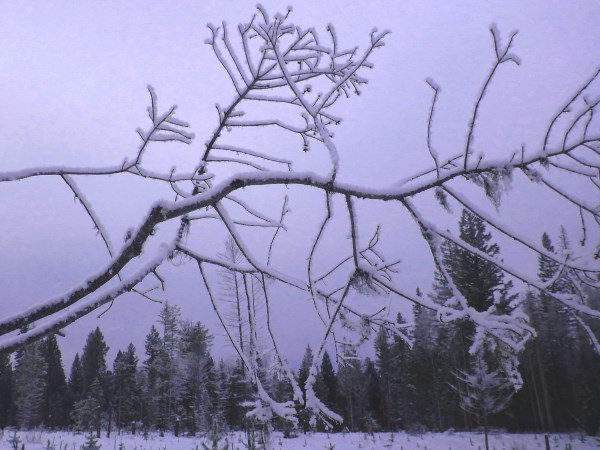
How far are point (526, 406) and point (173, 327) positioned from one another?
113ft

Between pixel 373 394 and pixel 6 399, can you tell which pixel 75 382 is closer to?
pixel 6 399

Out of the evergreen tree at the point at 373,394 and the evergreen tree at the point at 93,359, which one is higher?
the evergreen tree at the point at 93,359

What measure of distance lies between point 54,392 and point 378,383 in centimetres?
3975

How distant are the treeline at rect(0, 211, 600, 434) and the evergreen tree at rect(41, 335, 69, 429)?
0.13 meters

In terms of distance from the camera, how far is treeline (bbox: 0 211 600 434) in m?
27.2

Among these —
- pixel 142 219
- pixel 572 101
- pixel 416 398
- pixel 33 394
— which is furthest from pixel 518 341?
pixel 33 394

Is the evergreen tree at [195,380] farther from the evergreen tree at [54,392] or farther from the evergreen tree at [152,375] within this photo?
the evergreen tree at [54,392]

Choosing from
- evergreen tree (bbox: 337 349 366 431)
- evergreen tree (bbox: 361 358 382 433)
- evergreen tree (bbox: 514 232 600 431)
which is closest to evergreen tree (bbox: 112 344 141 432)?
evergreen tree (bbox: 337 349 366 431)

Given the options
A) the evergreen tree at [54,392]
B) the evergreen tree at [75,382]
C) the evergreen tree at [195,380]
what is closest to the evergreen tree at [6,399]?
the evergreen tree at [54,392]

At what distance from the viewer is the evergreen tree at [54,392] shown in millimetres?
46844

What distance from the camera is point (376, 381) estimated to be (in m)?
44.2

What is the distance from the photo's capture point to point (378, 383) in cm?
4350

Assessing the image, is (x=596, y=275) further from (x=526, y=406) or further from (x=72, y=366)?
(x=72, y=366)

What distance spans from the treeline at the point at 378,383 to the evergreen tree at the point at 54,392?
0.41ft
